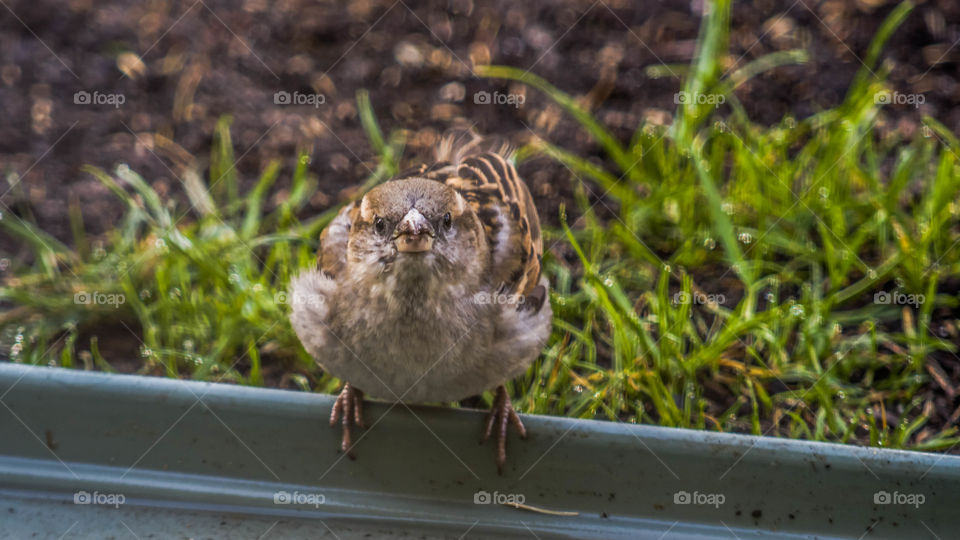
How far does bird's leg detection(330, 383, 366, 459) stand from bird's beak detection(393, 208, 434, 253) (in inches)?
19.9

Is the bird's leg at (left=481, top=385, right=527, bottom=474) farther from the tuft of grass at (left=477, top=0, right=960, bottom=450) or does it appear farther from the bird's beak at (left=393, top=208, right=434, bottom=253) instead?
the bird's beak at (left=393, top=208, right=434, bottom=253)

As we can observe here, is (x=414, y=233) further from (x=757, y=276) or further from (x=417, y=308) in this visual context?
(x=757, y=276)

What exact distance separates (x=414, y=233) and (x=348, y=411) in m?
0.61

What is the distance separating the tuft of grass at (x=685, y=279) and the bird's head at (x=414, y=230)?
0.58 metres

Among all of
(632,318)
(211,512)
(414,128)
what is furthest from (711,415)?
(414,128)

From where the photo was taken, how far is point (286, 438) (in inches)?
108

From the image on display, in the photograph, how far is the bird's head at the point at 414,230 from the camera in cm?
251

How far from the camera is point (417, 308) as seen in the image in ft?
8.52

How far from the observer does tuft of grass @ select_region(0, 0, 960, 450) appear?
10.6 feet

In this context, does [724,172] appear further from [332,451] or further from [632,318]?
[332,451]

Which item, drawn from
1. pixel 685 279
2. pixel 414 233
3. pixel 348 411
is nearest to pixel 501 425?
pixel 348 411

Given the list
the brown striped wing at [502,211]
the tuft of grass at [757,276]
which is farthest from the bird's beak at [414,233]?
the tuft of grass at [757,276]

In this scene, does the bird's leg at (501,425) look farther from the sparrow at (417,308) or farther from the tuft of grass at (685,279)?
the tuft of grass at (685,279)

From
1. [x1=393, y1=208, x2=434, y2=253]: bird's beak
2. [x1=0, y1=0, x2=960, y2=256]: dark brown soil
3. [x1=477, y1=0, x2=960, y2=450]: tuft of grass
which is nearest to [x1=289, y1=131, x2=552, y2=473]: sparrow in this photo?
[x1=393, y1=208, x2=434, y2=253]: bird's beak
